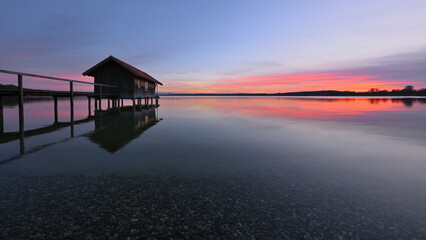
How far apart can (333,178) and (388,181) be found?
1664 mm

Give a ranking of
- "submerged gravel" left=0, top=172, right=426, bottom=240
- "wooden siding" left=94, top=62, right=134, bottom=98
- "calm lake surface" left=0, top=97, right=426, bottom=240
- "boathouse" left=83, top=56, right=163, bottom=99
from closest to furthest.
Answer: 1. "submerged gravel" left=0, top=172, right=426, bottom=240
2. "calm lake surface" left=0, top=97, right=426, bottom=240
3. "boathouse" left=83, top=56, right=163, bottom=99
4. "wooden siding" left=94, top=62, right=134, bottom=98

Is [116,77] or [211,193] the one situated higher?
[116,77]

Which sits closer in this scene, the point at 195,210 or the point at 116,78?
the point at 195,210

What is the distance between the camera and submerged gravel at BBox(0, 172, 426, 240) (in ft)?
13.9

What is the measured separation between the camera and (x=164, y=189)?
20.0ft

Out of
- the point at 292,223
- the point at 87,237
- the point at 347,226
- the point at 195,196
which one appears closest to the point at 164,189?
the point at 195,196

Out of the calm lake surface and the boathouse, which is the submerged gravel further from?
the boathouse

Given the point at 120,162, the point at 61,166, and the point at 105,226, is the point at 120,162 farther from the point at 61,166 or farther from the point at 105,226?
the point at 105,226

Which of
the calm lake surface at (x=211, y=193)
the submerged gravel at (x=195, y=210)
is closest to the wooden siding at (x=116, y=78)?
the calm lake surface at (x=211, y=193)

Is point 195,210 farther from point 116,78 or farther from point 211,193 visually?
point 116,78

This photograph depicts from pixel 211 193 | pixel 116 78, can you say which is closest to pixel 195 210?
pixel 211 193

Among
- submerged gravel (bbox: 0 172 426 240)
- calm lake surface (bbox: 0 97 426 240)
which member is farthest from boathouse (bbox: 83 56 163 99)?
submerged gravel (bbox: 0 172 426 240)

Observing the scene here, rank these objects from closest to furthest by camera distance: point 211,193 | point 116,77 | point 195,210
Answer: point 195,210, point 211,193, point 116,77

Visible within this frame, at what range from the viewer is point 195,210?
503 centimetres
